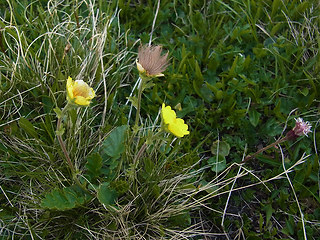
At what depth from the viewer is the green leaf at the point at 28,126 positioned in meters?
1.73

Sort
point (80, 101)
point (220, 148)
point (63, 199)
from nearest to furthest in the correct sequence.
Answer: point (80, 101) → point (63, 199) → point (220, 148)

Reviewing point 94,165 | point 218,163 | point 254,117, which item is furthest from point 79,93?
point 254,117

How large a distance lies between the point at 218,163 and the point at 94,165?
1.94 ft

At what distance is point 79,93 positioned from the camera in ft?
4.33

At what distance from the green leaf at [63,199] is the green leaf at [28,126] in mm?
329

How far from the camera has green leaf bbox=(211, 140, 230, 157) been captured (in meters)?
1.92

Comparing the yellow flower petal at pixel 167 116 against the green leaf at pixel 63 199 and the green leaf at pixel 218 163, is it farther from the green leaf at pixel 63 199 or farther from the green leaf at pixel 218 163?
the green leaf at pixel 218 163

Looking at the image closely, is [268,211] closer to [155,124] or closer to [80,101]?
[155,124]

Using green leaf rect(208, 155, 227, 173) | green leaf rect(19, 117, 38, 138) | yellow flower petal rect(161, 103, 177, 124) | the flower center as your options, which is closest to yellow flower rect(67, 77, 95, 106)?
the flower center

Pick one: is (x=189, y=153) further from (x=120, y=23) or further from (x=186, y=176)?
(x=120, y=23)

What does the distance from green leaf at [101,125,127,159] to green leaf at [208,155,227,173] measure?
47cm

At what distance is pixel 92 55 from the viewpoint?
2.02 metres

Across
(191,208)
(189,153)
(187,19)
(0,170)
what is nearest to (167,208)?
(191,208)

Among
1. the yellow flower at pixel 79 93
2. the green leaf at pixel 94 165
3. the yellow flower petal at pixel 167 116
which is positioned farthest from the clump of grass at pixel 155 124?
the yellow flower at pixel 79 93
